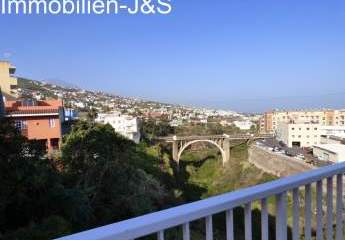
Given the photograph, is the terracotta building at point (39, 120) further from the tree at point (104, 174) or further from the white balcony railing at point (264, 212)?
the white balcony railing at point (264, 212)

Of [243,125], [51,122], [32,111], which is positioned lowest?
[243,125]

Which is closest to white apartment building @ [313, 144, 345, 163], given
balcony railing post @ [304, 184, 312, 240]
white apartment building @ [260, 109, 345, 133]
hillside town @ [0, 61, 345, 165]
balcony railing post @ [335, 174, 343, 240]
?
hillside town @ [0, 61, 345, 165]

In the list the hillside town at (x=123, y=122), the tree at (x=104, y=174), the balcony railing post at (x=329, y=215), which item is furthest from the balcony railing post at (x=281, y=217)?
the tree at (x=104, y=174)

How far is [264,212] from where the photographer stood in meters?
1.42

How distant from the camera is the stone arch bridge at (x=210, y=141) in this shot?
145 ft

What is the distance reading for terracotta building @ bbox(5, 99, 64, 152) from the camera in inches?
723

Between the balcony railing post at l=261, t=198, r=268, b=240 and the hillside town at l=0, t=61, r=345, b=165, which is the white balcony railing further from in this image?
the hillside town at l=0, t=61, r=345, b=165

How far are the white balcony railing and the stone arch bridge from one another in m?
42.1

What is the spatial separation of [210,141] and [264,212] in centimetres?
4545

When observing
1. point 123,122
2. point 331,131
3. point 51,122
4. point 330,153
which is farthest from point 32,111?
point 331,131

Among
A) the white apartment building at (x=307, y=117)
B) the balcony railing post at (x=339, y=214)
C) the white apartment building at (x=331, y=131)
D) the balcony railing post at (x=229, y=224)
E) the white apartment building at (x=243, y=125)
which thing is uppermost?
the balcony railing post at (x=229, y=224)

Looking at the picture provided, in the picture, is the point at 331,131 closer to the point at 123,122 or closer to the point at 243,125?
the point at 123,122

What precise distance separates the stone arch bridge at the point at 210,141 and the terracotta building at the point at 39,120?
82.6 feet

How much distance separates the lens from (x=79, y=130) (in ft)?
44.8
